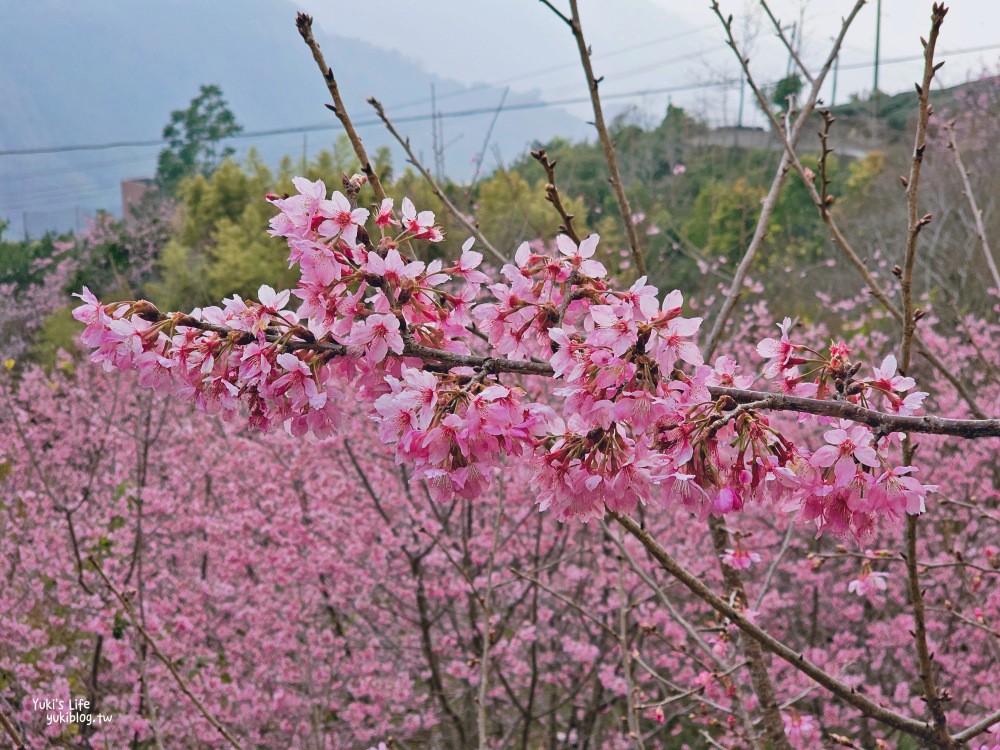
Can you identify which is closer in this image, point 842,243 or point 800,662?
point 800,662

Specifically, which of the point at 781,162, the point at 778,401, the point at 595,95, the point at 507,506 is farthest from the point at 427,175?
the point at 507,506

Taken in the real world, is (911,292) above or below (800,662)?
above

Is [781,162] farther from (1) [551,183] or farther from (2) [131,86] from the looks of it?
(2) [131,86]

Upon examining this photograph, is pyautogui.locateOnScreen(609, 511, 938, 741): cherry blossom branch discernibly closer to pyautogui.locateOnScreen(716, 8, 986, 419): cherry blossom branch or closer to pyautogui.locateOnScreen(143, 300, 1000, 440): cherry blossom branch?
pyautogui.locateOnScreen(143, 300, 1000, 440): cherry blossom branch

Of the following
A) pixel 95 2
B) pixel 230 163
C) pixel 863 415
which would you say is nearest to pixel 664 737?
pixel 863 415

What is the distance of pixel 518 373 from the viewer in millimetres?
969

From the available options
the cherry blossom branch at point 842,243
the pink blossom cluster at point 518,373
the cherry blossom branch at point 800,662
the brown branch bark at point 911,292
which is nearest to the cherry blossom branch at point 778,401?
the pink blossom cluster at point 518,373

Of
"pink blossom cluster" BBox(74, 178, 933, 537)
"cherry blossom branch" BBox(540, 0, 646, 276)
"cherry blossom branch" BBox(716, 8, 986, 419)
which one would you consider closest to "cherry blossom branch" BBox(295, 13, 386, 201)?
"pink blossom cluster" BBox(74, 178, 933, 537)

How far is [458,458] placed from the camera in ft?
3.00

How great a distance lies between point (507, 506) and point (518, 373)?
5.10m

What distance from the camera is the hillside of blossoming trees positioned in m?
0.91

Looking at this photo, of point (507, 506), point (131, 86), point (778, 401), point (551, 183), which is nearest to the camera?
point (778, 401)

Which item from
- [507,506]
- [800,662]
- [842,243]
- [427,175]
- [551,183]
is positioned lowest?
[507,506]

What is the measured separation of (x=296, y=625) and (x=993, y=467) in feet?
20.2
